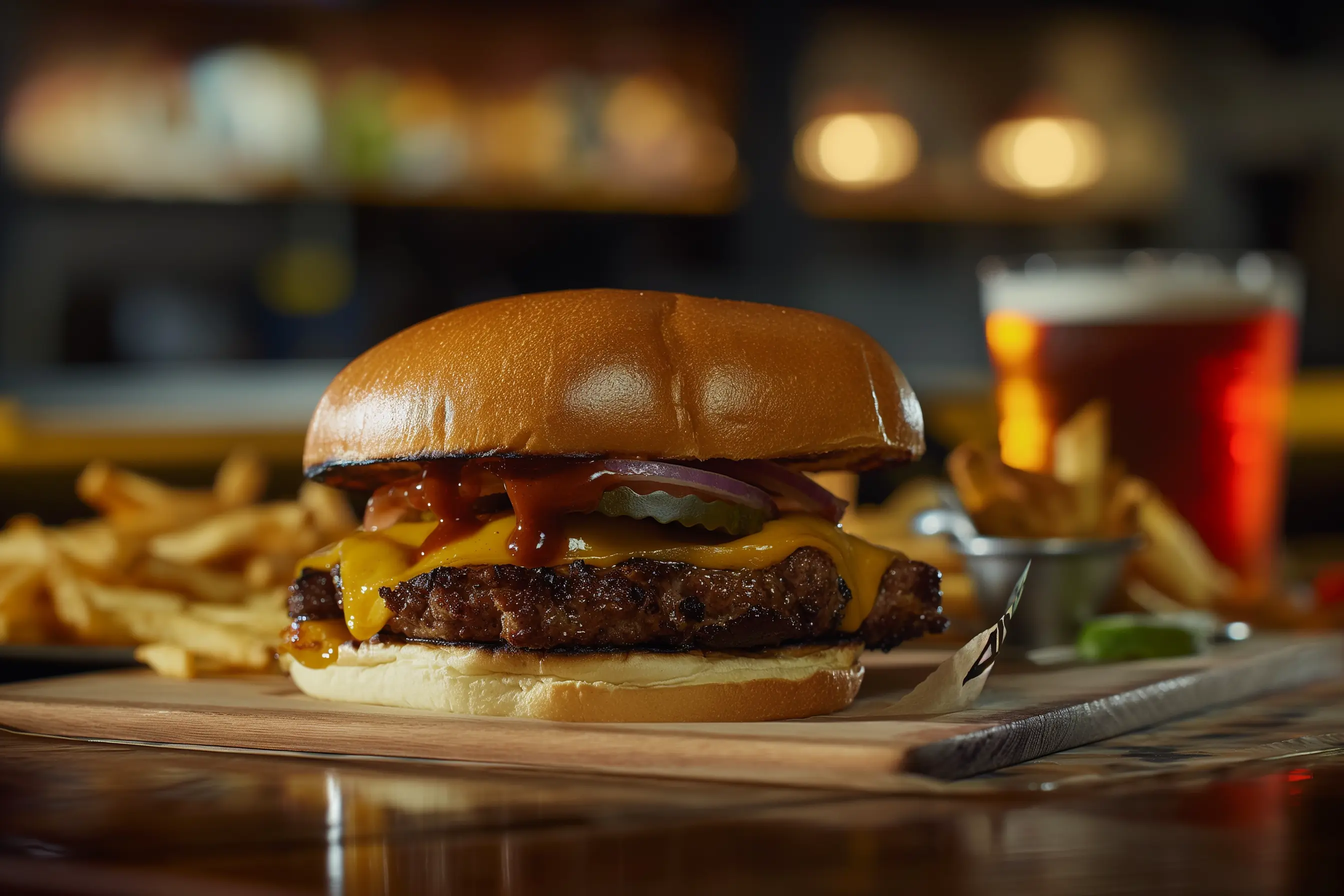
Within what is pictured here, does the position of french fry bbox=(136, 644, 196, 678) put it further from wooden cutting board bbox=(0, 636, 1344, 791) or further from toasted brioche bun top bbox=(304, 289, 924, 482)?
toasted brioche bun top bbox=(304, 289, 924, 482)

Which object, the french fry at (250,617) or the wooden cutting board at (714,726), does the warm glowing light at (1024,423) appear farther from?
the french fry at (250,617)

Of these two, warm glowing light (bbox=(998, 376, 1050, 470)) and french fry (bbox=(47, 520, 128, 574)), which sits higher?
warm glowing light (bbox=(998, 376, 1050, 470))

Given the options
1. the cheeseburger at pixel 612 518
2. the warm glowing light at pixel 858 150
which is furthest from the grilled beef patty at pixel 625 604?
the warm glowing light at pixel 858 150

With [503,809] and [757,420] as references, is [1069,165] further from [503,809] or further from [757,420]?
[503,809]

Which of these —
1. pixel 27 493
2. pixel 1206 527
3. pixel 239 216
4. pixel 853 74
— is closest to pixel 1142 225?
pixel 853 74

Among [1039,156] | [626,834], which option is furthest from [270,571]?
[1039,156]

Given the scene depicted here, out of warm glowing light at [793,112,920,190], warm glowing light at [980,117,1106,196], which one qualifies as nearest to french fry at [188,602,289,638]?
warm glowing light at [793,112,920,190]

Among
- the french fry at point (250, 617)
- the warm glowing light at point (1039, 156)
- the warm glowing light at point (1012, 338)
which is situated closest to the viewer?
the french fry at point (250, 617)
